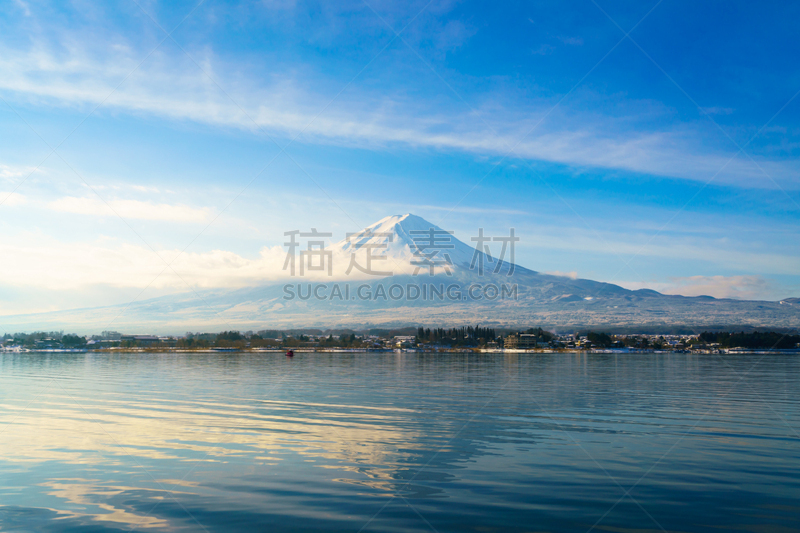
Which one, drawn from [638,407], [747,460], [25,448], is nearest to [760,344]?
[638,407]

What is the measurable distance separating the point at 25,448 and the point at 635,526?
17.7 meters

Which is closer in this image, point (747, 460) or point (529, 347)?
point (747, 460)

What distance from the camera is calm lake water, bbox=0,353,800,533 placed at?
10.1 m

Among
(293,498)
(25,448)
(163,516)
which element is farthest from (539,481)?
(25,448)

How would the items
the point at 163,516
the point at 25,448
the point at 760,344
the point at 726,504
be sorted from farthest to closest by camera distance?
the point at 760,344, the point at 25,448, the point at 726,504, the point at 163,516

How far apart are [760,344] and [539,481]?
199818 millimetres

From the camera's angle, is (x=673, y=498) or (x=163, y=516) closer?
(x=163, y=516)

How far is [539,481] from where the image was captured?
41.3 feet

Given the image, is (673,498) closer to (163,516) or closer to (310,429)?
(163,516)

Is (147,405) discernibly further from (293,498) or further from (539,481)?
(539,481)

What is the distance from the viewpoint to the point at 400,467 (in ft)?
45.5

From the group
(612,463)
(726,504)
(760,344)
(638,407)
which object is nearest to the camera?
(726,504)

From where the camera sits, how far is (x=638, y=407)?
26.2 meters

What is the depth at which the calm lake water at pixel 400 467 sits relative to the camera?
10141mm
